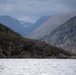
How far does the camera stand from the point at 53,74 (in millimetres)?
144750

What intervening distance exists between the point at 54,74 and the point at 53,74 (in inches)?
24.8

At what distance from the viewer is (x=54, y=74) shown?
14512 cm
